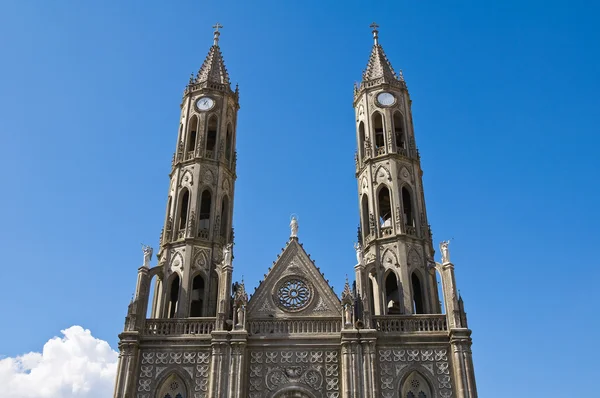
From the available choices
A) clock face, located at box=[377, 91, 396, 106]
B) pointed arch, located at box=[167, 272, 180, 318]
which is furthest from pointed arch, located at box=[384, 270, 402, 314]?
clock face, located at box=[377, 91, 396, 106]

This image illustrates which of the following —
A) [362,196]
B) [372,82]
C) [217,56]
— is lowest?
[362,196]

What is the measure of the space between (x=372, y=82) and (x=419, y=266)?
12533mm

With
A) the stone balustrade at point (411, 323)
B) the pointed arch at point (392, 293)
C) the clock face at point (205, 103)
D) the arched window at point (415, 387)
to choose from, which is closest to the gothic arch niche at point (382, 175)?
the pointed arch at point (392, 293)

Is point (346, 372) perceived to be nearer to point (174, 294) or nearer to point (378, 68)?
point (174, 294)

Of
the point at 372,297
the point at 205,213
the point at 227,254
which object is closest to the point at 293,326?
the point at 372,297

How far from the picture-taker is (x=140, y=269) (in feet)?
105

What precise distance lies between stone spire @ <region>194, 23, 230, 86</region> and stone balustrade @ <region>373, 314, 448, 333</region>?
18809 mm

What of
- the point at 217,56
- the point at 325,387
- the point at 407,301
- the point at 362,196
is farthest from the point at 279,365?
the point at 217,56

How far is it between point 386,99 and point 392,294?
1191 centimetres

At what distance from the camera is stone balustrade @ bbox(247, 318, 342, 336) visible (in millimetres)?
30297

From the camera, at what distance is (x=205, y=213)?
119 ft

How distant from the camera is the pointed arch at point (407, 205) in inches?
1380

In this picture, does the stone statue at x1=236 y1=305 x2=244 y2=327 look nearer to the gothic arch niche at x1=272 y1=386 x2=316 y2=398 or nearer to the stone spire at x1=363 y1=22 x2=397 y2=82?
the gothic arch niche at x1=272 y1=386 x2=316 y2=398

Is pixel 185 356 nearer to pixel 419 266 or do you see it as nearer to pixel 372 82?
pixel 419 266
